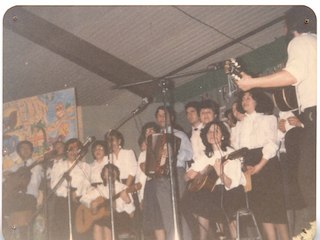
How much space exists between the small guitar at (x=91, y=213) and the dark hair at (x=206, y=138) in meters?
0.29

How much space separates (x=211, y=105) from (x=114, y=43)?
0.44m

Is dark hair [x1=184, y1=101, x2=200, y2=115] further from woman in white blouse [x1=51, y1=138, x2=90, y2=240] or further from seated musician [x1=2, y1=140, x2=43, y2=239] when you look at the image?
seated musician [x1=2, y1=140, x2=43, y2=239]

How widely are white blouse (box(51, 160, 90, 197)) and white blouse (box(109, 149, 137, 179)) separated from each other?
0.37ft

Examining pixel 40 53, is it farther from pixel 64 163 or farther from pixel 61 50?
pixel 64 163

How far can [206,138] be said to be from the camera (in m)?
1.86

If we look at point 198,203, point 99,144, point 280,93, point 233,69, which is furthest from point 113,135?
point 280,93

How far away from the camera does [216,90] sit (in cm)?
183

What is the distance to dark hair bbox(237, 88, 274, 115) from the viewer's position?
182 centimetres

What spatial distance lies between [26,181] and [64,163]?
0.51ft

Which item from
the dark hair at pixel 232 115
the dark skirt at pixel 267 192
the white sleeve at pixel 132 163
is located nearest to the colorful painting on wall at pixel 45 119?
the white sleeve at pixel 132 163

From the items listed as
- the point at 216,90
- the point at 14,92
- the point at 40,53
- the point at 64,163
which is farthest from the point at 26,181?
the point at 216,90

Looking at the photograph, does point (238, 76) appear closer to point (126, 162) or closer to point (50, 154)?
point (126, 162)

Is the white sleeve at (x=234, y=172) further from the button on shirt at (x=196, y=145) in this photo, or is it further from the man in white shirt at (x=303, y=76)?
the man in white shirt at (x=303, y=76)

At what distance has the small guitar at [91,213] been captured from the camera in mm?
1816
